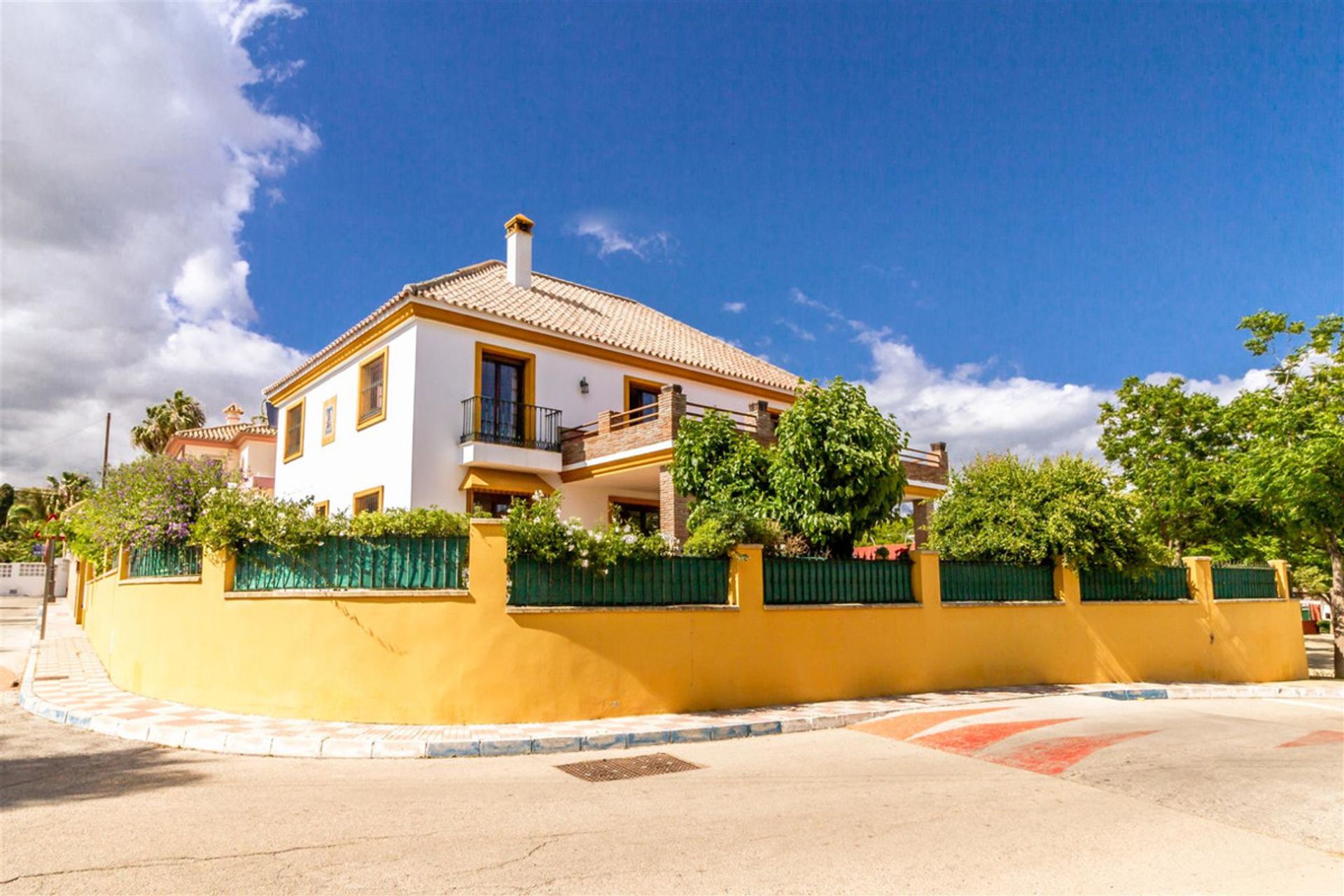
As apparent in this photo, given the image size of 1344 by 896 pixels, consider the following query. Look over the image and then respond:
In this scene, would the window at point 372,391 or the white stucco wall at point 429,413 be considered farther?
the window at point 372,391

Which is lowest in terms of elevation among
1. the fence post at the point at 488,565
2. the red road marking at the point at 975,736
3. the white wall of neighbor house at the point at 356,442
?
the red road marking at the point at 975,736

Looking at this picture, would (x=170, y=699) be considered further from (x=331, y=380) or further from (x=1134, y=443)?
(x=1134, y=443)

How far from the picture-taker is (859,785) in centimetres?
727

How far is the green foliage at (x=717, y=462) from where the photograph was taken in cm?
1405

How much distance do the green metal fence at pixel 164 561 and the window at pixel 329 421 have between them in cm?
777

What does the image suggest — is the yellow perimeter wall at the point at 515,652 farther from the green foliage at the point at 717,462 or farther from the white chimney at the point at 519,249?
the white chimney at the point at 519,249

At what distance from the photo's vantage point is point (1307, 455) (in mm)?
17156

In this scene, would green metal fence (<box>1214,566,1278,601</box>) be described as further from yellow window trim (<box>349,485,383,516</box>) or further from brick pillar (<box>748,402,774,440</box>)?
yellow window trim (<box>349,485,383,516</box>)

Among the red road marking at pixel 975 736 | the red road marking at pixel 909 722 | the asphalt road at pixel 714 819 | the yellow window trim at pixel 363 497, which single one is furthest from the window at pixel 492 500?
the red road marking at pixel 975 736

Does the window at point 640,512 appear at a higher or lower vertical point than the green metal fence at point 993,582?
higher

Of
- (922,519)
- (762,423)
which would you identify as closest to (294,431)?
(762,423)

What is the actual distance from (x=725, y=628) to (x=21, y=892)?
7889 millimetres

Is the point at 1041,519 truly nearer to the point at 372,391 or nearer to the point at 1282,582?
the point at 1282,582

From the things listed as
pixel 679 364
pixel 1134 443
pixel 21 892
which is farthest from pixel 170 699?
pixel 1134 443
